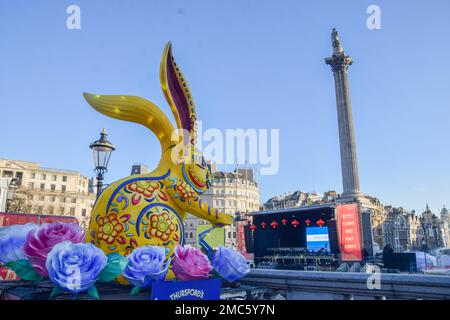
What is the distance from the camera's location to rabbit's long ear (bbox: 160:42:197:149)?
22.6 ft

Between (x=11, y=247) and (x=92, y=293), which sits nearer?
(x=92, y=293)

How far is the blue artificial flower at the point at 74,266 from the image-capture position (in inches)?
155

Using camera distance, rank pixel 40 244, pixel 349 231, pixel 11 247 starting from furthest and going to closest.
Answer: pixel 349 231 → pixel 11 247 → pixel 40 244

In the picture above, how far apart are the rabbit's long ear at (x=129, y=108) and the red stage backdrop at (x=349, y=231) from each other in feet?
81.8

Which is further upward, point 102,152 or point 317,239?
point 102,152

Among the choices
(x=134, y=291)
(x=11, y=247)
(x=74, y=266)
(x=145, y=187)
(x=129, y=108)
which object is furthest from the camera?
(x=129, y=108)

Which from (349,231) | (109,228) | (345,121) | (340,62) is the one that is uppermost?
(340,62)

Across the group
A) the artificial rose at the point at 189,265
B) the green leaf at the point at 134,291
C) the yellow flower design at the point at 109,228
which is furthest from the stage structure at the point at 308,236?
the green leaf at the point at 134,291

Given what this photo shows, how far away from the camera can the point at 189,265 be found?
490cm

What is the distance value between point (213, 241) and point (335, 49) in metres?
28.4

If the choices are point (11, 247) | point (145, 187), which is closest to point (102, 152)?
point (145, 187)

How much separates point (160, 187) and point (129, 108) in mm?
1617

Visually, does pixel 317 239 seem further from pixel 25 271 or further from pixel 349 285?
pixel 25 271

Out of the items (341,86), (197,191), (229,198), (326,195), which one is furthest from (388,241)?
(197,191)
